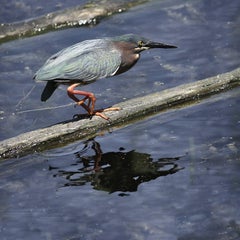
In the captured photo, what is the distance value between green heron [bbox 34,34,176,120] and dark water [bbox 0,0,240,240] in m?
0.45

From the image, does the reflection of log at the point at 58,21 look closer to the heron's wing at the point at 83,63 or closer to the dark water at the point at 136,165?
the dark water at the point at 136,165

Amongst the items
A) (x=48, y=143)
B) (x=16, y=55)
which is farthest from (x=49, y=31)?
(x=48, y=143)

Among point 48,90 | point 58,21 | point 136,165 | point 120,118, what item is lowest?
point 58,21

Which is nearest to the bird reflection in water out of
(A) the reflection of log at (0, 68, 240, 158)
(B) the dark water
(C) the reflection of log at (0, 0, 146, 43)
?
(B) the dark water

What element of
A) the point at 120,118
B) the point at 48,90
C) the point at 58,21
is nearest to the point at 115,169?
the point at 120,118

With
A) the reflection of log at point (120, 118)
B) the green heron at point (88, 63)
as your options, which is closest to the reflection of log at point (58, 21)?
the green heron at point (88, 63)

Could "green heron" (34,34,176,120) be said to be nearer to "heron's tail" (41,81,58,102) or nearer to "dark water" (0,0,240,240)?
"heron's tail" (41,81,58,102)

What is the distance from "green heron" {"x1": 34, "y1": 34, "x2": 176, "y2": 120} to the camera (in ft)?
23.1

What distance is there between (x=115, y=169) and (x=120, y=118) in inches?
19.6

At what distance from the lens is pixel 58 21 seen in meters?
9.83

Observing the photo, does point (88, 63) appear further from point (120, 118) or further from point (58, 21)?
point (58, 21)

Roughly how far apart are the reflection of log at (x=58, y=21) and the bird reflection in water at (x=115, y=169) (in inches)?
118

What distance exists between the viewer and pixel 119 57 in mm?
7336

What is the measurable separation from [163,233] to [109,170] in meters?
1.08
